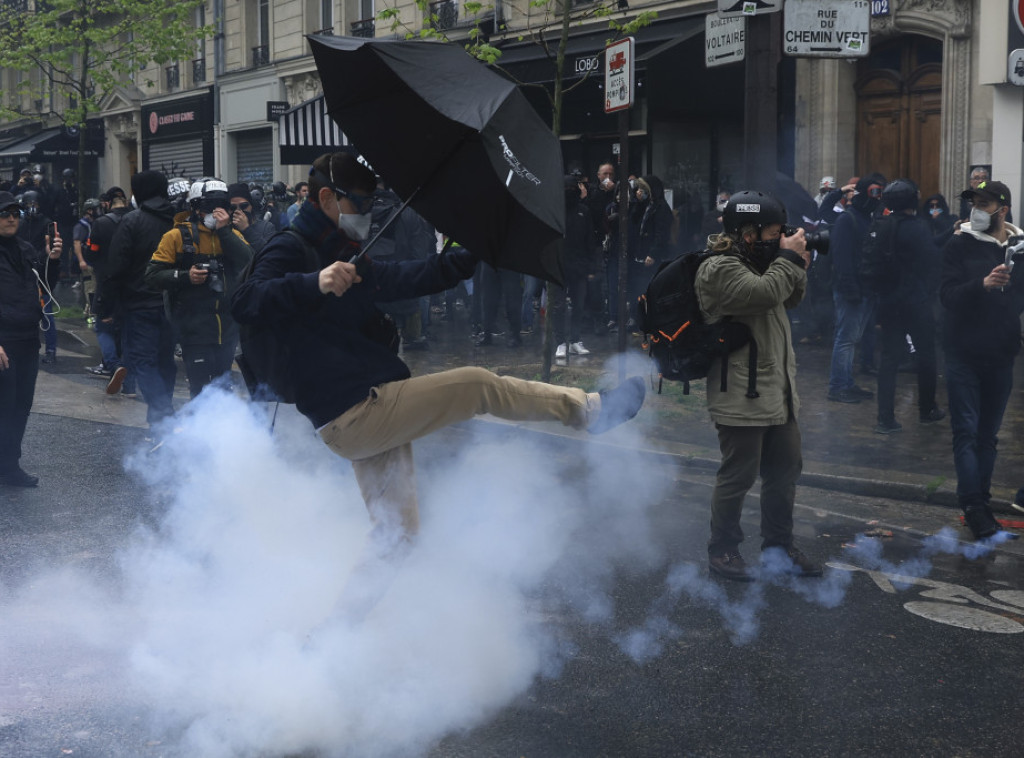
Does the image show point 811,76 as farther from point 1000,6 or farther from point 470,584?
point 470,584

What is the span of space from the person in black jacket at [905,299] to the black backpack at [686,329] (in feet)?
12.6

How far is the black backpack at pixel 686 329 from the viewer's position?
522cm

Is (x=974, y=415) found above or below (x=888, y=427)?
above

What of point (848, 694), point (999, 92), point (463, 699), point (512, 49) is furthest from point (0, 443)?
point (512, 49)

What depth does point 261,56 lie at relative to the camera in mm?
26781

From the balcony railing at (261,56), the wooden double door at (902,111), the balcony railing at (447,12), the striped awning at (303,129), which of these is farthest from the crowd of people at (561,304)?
the balcony railing at (261,56)

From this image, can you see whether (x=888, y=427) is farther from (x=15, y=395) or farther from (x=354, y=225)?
(x=15, y=395)

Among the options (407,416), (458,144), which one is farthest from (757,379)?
(458,144)

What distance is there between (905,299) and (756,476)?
412cm

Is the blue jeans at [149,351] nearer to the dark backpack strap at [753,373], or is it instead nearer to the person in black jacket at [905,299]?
the dark backpack strap at [753,373]

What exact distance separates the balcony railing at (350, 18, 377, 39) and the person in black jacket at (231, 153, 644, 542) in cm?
1965

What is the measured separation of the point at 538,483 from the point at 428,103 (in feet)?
12.4

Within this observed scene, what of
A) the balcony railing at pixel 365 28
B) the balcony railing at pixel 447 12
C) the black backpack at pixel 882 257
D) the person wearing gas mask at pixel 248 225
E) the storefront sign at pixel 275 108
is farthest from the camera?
the storefront sign at pixel 275 108

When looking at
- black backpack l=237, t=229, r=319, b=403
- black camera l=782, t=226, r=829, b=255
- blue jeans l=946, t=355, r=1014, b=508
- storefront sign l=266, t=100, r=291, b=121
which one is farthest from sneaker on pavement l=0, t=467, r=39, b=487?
storefront sign l=266, t=100, r=291, b=121
